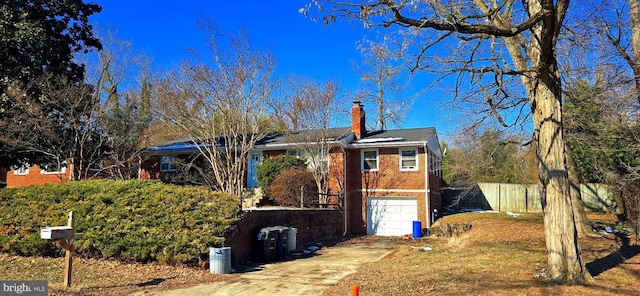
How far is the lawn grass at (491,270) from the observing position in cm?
809

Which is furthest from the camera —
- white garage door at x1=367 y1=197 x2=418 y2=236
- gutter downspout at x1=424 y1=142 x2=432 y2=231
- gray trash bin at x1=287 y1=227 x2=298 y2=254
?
white garage door at x1=367 y1=197 x2=418 y2=236

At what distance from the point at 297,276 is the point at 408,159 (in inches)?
503

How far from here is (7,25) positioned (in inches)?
674

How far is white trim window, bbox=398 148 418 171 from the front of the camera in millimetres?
21984

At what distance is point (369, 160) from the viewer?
22.9 meters

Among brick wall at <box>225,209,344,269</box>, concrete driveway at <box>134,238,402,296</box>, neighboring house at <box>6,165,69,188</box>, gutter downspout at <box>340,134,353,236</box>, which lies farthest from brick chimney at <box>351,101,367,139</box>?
neighboring house at <box>6,165,69,188</box>


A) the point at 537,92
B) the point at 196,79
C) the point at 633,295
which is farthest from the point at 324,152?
the point at 633,295

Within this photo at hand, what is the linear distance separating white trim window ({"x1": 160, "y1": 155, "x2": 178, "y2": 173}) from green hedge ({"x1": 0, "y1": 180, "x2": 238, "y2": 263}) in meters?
12.4

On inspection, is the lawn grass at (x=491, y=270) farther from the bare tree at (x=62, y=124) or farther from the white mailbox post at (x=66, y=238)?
the bare tree at (x=62, y=124)

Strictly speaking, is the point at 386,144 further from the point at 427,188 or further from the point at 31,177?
the point at 31,177

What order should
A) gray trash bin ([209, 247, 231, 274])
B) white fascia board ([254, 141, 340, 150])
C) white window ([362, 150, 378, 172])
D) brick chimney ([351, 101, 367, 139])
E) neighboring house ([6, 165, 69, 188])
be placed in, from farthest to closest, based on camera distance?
neighboring house ([6, 165, 69, 188]) < brick chimney ([351, 101, 367, 139]) < white window ([362, 150, 378, 172]) < white fascia board ([254, 141, 340, 150]) < gray trash bin ([209, 247, 231, 274])

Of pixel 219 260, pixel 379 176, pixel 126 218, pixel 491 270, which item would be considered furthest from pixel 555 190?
pixel 379 176

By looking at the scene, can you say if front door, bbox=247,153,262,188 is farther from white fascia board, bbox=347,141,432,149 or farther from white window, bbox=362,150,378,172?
Answer: white window, bbox=362,150,378,172

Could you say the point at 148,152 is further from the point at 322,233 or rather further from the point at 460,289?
the point at 460,289
